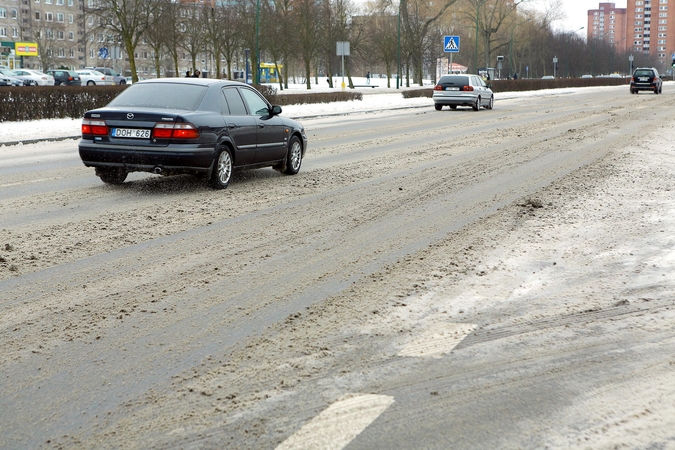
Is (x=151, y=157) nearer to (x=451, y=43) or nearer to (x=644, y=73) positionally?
Answer: (x=451, y=43)

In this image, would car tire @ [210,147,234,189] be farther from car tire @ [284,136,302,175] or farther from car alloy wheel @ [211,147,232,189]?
car tire @ [284,136,302,175]

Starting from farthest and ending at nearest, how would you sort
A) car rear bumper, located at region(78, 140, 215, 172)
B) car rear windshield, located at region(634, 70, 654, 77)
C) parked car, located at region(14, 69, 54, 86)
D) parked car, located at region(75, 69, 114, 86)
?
parked car, located at region(75, 69, 114, 86) → parked car, located at region(14, 69, 54, 86) → car rear windshield, located at region(634, 70, 654, 77) → car rear bumper, located at region(78, 140, 215, 172)

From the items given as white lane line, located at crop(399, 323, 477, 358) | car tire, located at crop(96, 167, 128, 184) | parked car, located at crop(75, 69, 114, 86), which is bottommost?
white lane line, located at crop(399, 323, 477, 358)

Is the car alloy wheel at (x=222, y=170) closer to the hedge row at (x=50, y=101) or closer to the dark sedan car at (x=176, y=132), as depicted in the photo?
the dark sedan car at (x=176, y=132)

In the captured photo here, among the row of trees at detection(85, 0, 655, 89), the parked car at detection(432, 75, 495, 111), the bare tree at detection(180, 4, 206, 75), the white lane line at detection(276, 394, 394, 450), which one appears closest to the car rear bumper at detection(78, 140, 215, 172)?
the white lane line at detection(276, 394, 394, 450)

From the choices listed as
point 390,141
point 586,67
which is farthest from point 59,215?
point 586,67

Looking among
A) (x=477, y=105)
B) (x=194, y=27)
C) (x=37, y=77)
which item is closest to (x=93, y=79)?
(x=37, y=77)

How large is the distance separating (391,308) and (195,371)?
161cm

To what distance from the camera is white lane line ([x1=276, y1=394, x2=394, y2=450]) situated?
3.46 metres

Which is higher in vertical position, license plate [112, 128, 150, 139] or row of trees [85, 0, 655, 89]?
row of trees [85, 0, 655, 89]

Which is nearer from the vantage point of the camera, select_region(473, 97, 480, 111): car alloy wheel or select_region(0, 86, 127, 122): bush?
select_region(0, 86, 127, 122): bush

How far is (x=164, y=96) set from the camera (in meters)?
11.6

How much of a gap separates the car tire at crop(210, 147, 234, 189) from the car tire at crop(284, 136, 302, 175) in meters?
1.66

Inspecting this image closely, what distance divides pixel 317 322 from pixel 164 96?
713 centimetres
